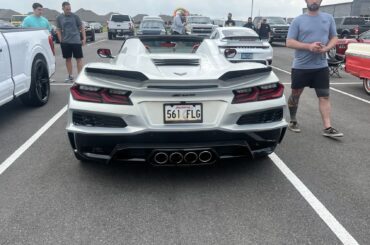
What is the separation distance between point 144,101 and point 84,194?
3.30 ft

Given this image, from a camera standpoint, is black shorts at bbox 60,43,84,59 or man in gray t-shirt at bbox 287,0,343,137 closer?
man in gray t-shirt at bbox 287,0,343,137

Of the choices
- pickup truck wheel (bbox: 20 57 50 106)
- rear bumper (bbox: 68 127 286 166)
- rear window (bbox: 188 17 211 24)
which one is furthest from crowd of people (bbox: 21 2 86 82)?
rear window (bbox: 188 17 211 24)

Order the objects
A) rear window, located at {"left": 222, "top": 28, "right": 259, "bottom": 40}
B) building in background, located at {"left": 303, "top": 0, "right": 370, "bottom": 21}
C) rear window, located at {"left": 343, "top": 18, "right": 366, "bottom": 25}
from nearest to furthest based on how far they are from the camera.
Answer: rear window, located at {"left": 222, "top": 28, "right": 259, "bottom": 40}, rear window, located at {"left": 343, "top": 18, "right": 366, "bottom": 25}, building in background, located at {"left": 303, "top": 0, "right": 370, "bottom": 21}

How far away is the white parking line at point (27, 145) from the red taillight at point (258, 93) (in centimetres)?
249

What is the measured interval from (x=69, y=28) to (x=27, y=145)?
4907 millimetres

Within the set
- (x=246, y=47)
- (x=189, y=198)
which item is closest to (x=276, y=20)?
(x=246, y=47)

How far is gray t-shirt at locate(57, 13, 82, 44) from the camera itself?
9000mm

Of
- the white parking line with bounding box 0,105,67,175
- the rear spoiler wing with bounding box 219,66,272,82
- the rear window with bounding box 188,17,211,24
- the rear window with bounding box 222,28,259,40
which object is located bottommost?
the white parking line with bounding box 0,105,67,175

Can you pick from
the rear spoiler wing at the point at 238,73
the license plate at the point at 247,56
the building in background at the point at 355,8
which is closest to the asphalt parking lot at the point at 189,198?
the rear spoiler wing at the point at 238,73

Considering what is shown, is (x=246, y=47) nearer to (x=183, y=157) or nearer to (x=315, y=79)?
(x=315, y=79)

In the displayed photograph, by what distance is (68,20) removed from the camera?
9.02 m

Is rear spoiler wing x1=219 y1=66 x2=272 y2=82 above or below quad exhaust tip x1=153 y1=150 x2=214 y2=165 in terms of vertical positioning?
above

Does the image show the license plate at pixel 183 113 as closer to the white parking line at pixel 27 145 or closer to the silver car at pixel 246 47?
the white parking line at pixel 27 145

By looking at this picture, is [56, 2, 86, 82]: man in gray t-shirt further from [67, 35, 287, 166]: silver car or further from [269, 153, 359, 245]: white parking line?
[269, 153, 359, 245]: white parking line
